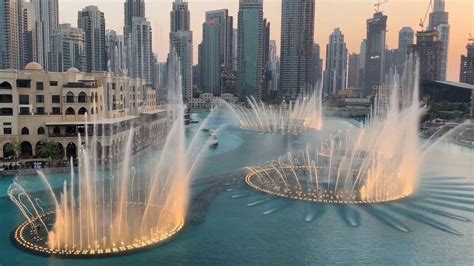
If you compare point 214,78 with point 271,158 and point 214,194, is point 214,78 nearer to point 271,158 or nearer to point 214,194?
point 271,158

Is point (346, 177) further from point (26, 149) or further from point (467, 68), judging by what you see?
point (467, 68)

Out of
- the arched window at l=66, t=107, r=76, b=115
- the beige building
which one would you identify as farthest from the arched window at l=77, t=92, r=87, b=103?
the arched window at l=66, t=107, r=76, b=115

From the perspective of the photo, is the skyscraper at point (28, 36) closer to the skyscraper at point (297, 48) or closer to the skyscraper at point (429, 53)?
the skyscraper at point (297, 48)

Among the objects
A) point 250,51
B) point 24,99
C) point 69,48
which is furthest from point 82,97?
point 250,51

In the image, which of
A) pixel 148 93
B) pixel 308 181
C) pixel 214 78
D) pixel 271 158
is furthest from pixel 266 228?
pixel 214 78

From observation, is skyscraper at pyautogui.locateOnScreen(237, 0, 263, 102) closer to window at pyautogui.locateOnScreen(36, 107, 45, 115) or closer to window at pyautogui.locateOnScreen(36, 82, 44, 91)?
window at pyautogui.locateOnScreen(36, 82, 44, 91)

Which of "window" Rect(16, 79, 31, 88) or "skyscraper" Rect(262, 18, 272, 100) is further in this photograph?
"skyscraper" Rect(262, 18, 272, 100)

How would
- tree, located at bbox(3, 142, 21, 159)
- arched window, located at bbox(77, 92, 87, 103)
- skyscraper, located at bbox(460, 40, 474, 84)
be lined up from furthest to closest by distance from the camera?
skyscraper, located at bbox(460, 40, 474, 84)
arched window, located at bbox(77, 92, 87, 103)
tree, located at bbox(3, 142, 21, 159)
